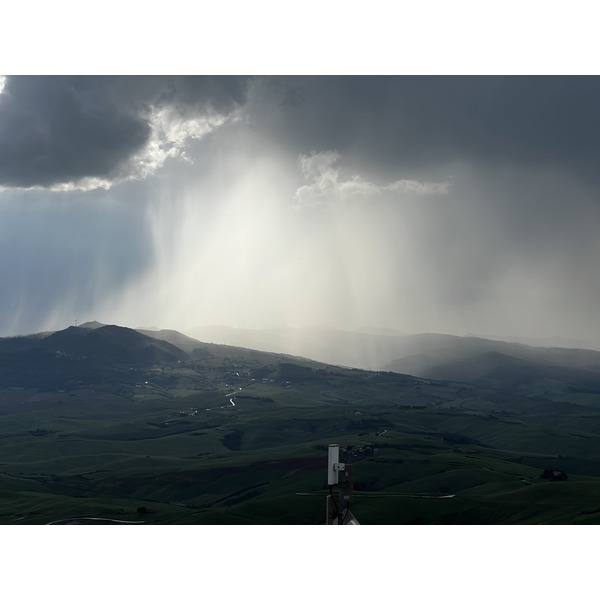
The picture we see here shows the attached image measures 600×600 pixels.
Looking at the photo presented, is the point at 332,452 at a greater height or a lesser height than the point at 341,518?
greater

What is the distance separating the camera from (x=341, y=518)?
72375 mm

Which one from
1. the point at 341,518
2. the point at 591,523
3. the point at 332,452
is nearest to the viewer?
the point at 332,452

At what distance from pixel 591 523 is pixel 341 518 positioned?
145180 mm

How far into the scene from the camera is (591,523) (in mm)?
192250

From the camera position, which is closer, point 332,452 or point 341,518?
point 332,452

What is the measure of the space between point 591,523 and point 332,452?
153 meters

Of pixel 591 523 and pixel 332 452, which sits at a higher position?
pixel 332 452

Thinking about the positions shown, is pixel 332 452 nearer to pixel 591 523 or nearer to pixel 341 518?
pixel 341 518

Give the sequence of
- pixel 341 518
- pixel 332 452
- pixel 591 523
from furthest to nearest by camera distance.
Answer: pixel 591 523
pixel 341 518
pixel 332 452

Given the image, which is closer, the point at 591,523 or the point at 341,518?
the point at 341,518

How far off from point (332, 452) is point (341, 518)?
32.6 feet

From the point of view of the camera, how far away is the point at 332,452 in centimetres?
6638

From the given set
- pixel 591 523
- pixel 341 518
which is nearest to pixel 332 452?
pixel 341 518
